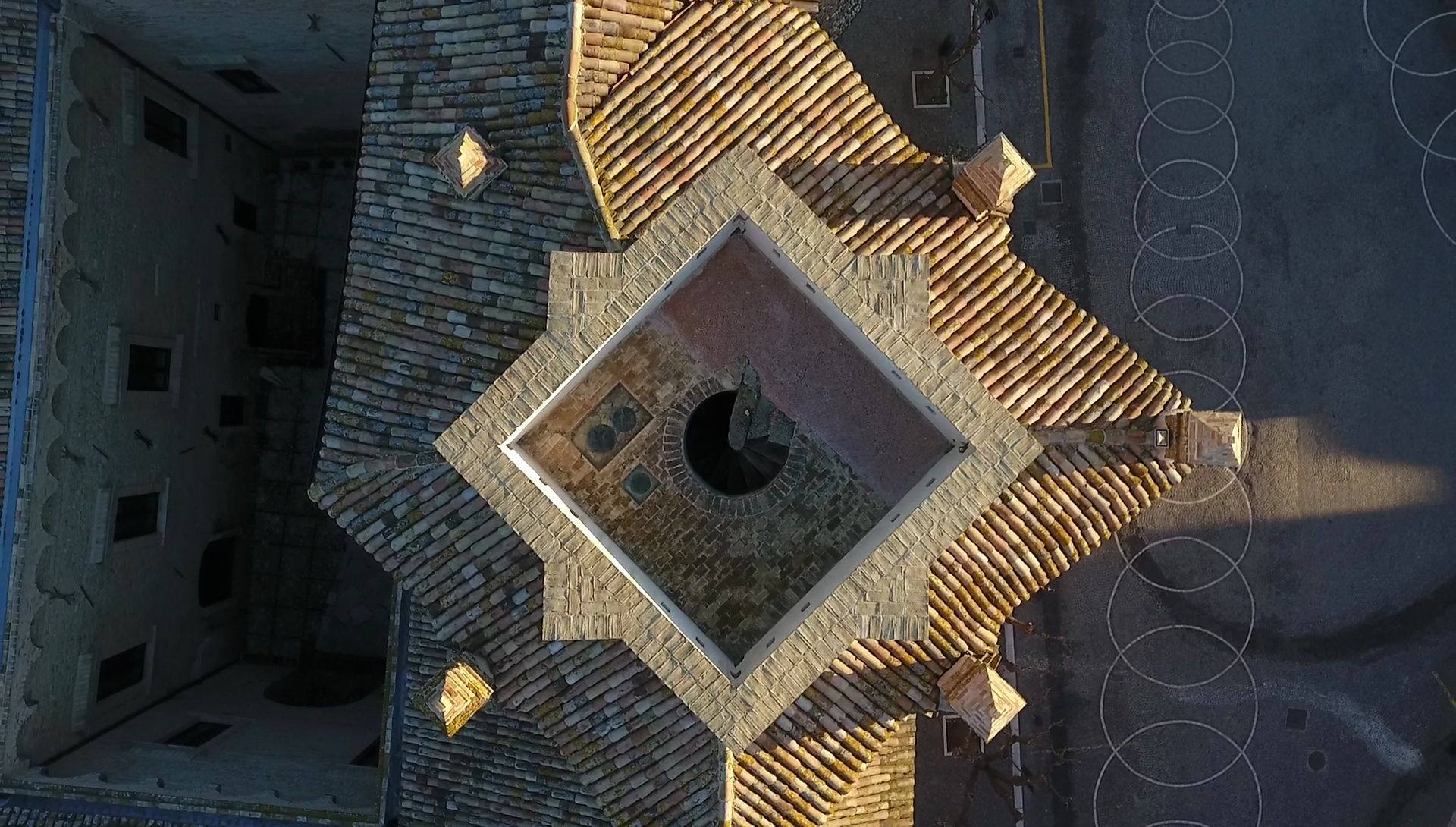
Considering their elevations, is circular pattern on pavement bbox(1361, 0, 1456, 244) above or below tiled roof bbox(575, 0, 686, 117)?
above

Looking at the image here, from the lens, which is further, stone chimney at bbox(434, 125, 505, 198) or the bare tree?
the bare tree

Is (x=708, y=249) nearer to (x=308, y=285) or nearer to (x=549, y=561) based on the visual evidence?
(x=549, y=561)

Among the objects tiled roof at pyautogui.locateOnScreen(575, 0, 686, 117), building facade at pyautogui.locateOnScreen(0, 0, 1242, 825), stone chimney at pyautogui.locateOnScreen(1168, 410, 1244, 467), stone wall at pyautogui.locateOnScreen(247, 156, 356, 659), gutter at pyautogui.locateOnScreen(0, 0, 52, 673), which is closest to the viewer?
building facade at pyautogui.locateOnScreen(0, 0, 1242, 825)

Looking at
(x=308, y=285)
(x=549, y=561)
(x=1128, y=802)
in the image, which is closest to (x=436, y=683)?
(x=549, y=561)

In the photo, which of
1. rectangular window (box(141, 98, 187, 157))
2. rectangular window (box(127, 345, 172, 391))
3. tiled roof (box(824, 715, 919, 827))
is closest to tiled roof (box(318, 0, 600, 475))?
rectangular window (box(127, 345, 172, 391))

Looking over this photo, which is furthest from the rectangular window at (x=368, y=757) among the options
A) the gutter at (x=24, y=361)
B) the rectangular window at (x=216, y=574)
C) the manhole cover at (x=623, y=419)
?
the manhole cover at (x=623, y=419)

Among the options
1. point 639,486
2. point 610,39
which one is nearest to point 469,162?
point 610,39

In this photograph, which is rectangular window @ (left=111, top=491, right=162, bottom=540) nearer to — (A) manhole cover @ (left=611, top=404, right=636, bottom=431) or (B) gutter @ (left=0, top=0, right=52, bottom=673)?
(B) gutter @ (left=0, top=0, right=52, bottom=673)

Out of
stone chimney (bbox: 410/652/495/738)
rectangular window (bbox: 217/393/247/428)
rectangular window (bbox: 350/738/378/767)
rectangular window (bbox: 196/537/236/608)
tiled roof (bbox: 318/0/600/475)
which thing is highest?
tiled roof (bbox: 318/0/600/475)
